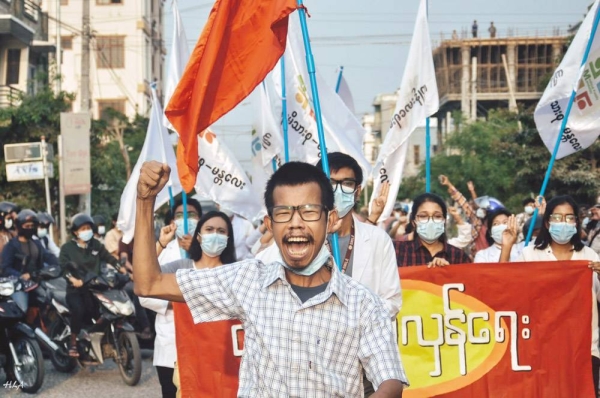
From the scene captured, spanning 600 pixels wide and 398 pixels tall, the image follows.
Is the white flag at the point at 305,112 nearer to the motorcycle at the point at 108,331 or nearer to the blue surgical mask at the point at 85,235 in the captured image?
the motorcycle at the point at 108,331

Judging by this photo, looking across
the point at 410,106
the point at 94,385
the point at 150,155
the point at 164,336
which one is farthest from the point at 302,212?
the point at 94,385

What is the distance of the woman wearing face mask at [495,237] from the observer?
888 centimetres

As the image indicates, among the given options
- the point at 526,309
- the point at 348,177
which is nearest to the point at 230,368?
the point at 348,177

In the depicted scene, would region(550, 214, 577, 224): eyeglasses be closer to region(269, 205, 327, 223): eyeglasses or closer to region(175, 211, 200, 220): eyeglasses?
region(175, 211, 200, 220): eyeglasses

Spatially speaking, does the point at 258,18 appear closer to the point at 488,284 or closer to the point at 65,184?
the point at 488,284

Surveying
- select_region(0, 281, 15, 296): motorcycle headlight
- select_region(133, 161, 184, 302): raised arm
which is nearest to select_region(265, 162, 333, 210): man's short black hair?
select_region(133, 161, 184, 302): raised arm

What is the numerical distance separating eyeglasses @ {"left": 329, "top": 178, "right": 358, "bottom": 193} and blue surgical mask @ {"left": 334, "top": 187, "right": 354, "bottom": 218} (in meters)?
0.02

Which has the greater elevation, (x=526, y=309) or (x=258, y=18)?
(x=258, y=18)

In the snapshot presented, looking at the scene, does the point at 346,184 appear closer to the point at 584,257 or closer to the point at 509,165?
the point at 584,257

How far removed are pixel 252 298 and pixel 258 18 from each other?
2394 mm

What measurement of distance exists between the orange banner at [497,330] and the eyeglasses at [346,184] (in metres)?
1.81

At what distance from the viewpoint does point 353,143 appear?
10.0 m

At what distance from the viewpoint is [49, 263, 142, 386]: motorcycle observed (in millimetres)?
10898

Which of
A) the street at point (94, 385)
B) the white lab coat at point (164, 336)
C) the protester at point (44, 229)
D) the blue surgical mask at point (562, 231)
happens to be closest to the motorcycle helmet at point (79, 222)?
the street at point (94, 385)
